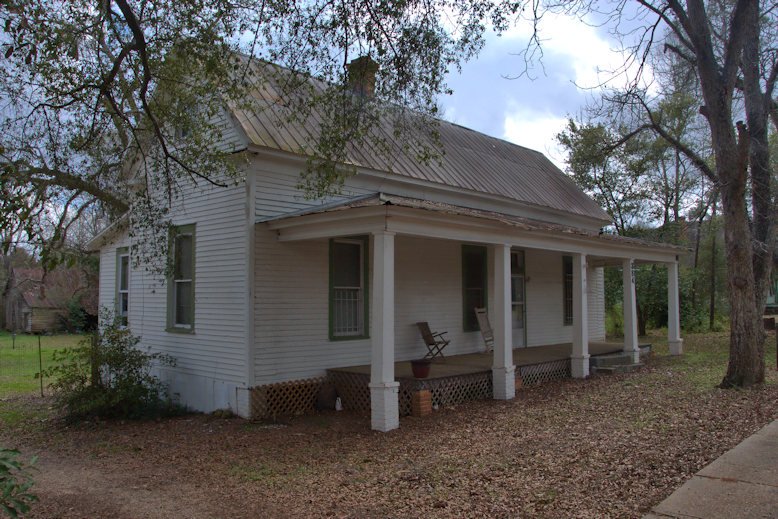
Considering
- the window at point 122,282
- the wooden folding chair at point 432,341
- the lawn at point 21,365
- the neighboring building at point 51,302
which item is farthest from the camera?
the neighboring building at point 51,302

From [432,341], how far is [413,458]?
15.9 ft

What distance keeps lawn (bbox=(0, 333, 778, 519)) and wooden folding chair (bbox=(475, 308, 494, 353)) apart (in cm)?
276

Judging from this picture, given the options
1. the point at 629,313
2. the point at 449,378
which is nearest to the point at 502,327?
the point at 449,378

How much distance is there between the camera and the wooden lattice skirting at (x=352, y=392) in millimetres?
9484

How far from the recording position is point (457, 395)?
33.8 ft

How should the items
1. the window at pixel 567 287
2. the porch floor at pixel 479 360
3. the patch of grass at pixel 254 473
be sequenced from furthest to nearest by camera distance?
the window at pixel 567 287 < the porch floor at pixel 479 360 < the patch of grass at pixel 254 473

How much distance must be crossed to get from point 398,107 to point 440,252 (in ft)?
18.2

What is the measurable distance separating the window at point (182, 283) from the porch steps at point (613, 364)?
885cm

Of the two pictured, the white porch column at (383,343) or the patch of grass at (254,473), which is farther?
the white porch column at (383,343)

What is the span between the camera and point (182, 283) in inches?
438

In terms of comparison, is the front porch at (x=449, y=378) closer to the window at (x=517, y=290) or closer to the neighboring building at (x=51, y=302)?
the window at (x=517, y=290)

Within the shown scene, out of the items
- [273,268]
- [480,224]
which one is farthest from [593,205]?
[273,268]

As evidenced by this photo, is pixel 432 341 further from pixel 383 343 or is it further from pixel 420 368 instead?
pixel 383 343

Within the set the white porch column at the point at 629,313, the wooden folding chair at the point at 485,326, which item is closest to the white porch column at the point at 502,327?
the wooden folding chair at the point at 485,326
